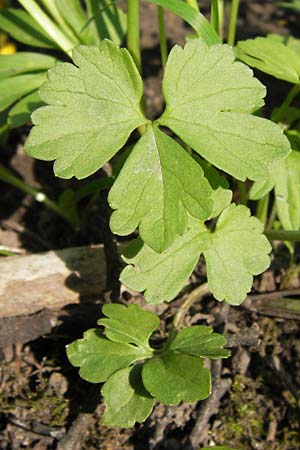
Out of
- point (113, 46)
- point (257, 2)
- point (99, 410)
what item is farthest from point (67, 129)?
point (257, 2)

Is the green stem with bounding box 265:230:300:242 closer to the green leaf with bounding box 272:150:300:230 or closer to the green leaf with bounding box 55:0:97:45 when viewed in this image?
the green leaf with bounding box 272:150:300:230

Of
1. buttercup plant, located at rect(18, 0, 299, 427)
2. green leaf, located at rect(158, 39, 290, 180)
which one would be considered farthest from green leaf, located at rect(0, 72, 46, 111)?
green leaf, located at rect(158, 39, 290, 180)

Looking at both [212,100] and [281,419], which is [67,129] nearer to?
[212,100]

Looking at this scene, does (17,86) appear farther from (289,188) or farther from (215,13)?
(289,188)

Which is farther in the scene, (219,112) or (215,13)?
(215,13)

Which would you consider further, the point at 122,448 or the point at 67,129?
the point at 122,448

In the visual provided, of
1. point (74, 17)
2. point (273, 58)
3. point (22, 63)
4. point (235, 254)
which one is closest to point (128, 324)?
point (235, 254)

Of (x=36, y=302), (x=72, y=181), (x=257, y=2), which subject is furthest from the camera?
(x=257, y=2)
